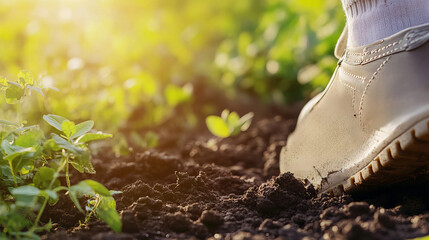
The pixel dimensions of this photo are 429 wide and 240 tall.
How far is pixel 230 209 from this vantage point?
1636mm

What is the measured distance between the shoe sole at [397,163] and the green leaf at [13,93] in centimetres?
113

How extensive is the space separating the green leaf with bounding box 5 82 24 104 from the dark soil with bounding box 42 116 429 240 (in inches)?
16.9

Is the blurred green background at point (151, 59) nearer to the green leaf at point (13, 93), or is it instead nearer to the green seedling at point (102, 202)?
the green leaf at point (13, 93)

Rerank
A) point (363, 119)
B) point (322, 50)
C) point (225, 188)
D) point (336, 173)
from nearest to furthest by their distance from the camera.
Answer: point (363, 119) < point (336, 173) < point (225, 188) < point (322, 50)

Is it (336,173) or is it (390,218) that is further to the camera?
(336,173)

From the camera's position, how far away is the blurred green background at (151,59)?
121 inches

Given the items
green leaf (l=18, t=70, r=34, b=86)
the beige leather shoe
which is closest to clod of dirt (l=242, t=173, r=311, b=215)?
the beige leather shoe

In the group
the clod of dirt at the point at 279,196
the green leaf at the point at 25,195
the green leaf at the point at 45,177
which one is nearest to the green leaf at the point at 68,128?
the green leaf at the point at 45,177

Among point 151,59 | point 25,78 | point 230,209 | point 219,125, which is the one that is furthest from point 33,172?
point 151,59

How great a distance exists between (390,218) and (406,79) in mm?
427

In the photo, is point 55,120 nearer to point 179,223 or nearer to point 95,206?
point 95,206

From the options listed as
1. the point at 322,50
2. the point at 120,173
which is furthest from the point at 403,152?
the point at 322,50

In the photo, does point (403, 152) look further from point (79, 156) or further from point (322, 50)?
point (322, 50)

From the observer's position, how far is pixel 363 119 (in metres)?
1.62
